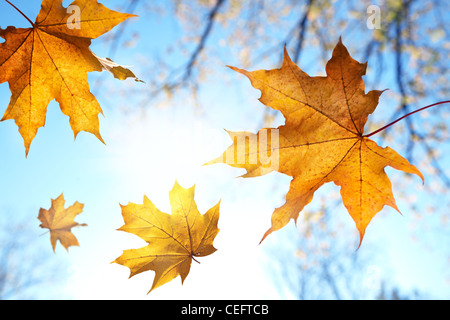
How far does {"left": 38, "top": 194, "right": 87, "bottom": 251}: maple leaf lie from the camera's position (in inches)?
85.5

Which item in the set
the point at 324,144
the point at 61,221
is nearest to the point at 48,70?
the point at 324,144

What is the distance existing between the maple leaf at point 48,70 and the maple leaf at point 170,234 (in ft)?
1.20

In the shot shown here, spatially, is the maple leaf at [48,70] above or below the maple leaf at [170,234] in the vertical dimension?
above

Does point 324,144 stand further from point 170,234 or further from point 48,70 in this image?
point 48,70

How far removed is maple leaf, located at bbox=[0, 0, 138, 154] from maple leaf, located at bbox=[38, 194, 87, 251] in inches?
55.9

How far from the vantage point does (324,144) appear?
0.94 m

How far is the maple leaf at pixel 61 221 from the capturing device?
7.13 ft

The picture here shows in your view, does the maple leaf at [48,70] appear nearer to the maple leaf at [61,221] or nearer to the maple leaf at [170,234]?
the maple leaf at [170,234]

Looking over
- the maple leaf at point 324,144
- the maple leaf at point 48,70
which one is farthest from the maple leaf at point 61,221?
the maple leaf at point 324,144

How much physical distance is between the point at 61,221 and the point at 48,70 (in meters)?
1.65

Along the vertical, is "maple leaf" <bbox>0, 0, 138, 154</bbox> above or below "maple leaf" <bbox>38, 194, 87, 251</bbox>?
above

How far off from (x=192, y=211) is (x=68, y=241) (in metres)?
1.67

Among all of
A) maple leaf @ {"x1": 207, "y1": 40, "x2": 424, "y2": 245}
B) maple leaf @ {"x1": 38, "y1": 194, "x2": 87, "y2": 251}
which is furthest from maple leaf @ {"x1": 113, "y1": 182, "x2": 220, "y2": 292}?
maple leaf @ {"x1": 38, "y1": 194, "x2": 87, "y2": 251}

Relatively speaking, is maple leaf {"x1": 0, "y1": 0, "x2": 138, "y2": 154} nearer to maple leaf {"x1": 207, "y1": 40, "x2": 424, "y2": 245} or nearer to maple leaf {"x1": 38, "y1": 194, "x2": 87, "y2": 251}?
maple leaf {"x1": 207, "y1": 40, "x2": 424, "y2": 245}
